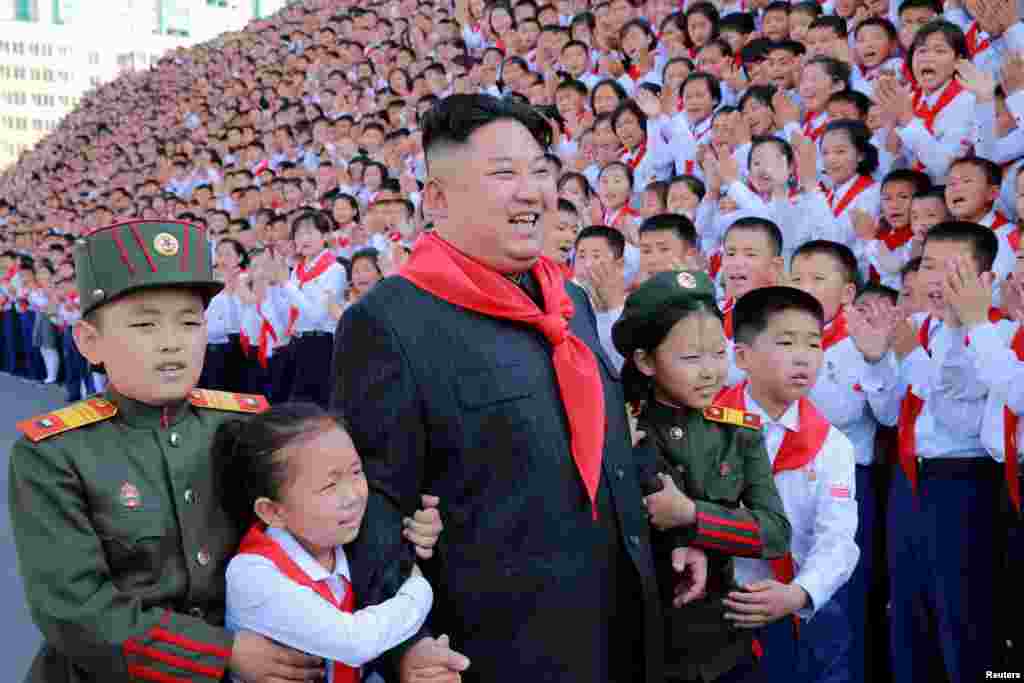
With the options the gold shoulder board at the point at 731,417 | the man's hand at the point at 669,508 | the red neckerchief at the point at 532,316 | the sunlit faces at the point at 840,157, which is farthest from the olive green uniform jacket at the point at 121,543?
the sunlit faces at the point at 840,157

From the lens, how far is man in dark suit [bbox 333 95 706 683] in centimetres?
177

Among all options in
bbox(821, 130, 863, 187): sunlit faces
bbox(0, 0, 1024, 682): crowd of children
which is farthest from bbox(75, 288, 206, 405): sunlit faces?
bbox(821, 130, 863, 187): sunlit faces

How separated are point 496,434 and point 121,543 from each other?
Answer: 0.70 m

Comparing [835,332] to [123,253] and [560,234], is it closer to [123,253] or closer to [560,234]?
[560,234]

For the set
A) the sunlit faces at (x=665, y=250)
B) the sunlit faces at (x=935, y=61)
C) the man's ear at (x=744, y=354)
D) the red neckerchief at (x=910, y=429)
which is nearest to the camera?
the man's ear at (x=744, y=354)

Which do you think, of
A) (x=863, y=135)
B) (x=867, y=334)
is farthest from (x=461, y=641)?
(x=863, y=135)

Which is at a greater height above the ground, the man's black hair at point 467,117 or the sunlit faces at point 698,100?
the sunlit faces at point 698,100

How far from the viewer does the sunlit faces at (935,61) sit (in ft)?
16.3

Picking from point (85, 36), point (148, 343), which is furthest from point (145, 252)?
point (85, 36)

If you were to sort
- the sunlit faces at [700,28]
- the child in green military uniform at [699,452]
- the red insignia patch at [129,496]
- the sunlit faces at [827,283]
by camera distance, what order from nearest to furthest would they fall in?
the red insignia patch at [129,496] < the child in green military uniform at [699,452] < the sunlit faces at [827,283] < the sunlit faces at [700,28]

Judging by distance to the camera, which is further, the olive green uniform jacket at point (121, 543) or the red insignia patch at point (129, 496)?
the red insignia patch at point (129, 496)

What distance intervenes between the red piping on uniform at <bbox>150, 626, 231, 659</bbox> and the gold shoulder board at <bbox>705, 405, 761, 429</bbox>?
119cm

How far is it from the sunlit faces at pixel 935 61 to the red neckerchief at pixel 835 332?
178 centimetres

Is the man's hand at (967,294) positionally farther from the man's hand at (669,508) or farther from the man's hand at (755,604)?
the man's hand at (669,508)
